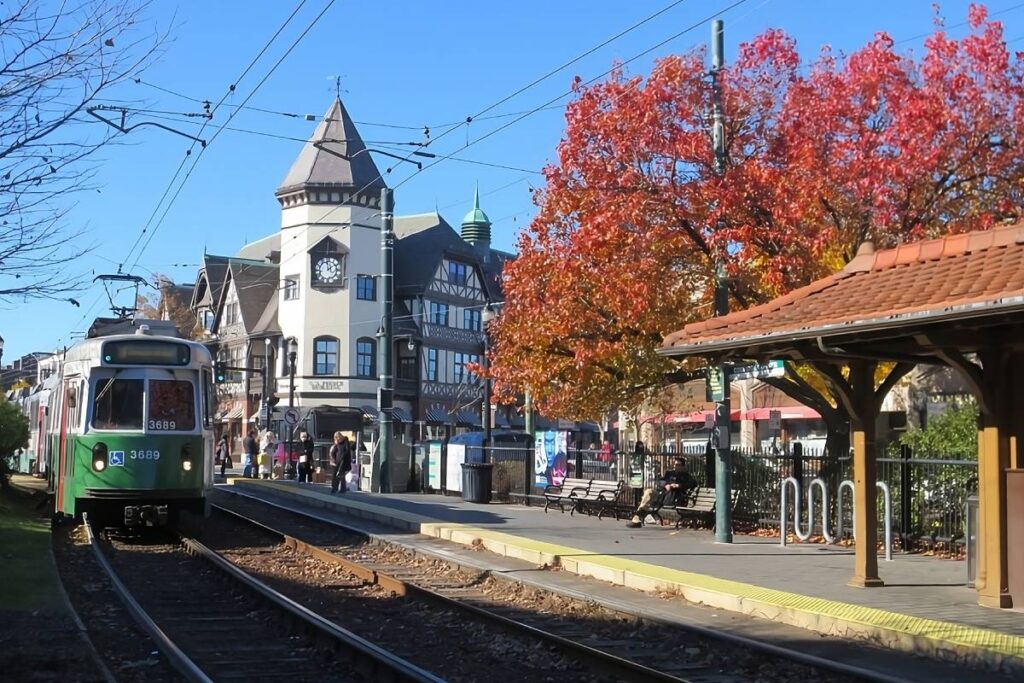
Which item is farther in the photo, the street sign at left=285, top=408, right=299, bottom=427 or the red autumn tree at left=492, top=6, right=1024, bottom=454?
the street sign at left=285, top=408, right=299, bottom=427

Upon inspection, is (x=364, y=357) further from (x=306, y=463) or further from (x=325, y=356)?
(x=306, y=463)

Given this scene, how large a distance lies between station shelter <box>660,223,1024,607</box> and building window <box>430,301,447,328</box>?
57.2 m

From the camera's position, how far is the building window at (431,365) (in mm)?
70500

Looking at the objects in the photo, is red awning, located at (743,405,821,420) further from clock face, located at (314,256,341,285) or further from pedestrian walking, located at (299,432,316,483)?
clock face, located at (314,256,341,285)

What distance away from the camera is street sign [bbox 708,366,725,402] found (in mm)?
17234

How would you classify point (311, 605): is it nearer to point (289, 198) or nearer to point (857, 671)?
point (857, 671)

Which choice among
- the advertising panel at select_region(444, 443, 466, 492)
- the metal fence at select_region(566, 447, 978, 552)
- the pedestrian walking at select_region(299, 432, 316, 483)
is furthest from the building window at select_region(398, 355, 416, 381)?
the metal fence at select_region(566, 447, 978, 552)

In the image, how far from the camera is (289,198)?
67.2 meters

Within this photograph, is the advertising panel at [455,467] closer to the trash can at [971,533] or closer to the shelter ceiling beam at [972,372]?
the trash can at [971,533]

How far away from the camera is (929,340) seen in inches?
440

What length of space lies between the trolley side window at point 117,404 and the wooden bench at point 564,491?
9193 millimetres

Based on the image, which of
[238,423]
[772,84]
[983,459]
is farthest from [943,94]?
[238,423]

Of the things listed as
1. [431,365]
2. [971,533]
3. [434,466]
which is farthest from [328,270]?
[971,533]

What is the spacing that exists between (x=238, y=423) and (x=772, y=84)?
2379 inches
